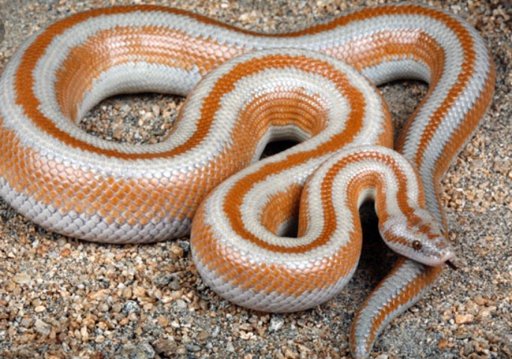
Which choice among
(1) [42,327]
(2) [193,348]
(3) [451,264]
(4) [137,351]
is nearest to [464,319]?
(3) [451,264]

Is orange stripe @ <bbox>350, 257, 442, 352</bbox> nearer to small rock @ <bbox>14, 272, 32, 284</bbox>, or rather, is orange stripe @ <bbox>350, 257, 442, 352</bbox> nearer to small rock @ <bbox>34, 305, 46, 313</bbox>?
small rock @ <bbox>34, 305, 46, 313</bbox>

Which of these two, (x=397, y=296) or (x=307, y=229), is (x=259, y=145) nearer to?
(x=307, y=229)

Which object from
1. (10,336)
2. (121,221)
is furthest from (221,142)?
(10,336)

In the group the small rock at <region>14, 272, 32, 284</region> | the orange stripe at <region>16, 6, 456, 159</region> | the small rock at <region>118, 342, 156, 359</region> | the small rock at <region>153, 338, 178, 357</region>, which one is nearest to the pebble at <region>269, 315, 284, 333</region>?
the small rock at <region>153, 338, 178, 357</region>

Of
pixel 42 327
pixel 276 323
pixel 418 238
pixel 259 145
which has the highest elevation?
pixel 418 238

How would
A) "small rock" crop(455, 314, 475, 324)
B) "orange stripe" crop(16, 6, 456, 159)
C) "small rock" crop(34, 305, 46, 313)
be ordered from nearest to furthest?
"small rock" crop(455, 314, 475, 324), "small rock" crop(34, 305, 46, 313), "orange stripe" crop(16, 6, 456, 159)

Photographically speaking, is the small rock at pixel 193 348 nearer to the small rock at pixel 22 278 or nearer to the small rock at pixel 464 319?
the small rock at pixel 22 278

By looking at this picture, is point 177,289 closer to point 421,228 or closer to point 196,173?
point 196,173
